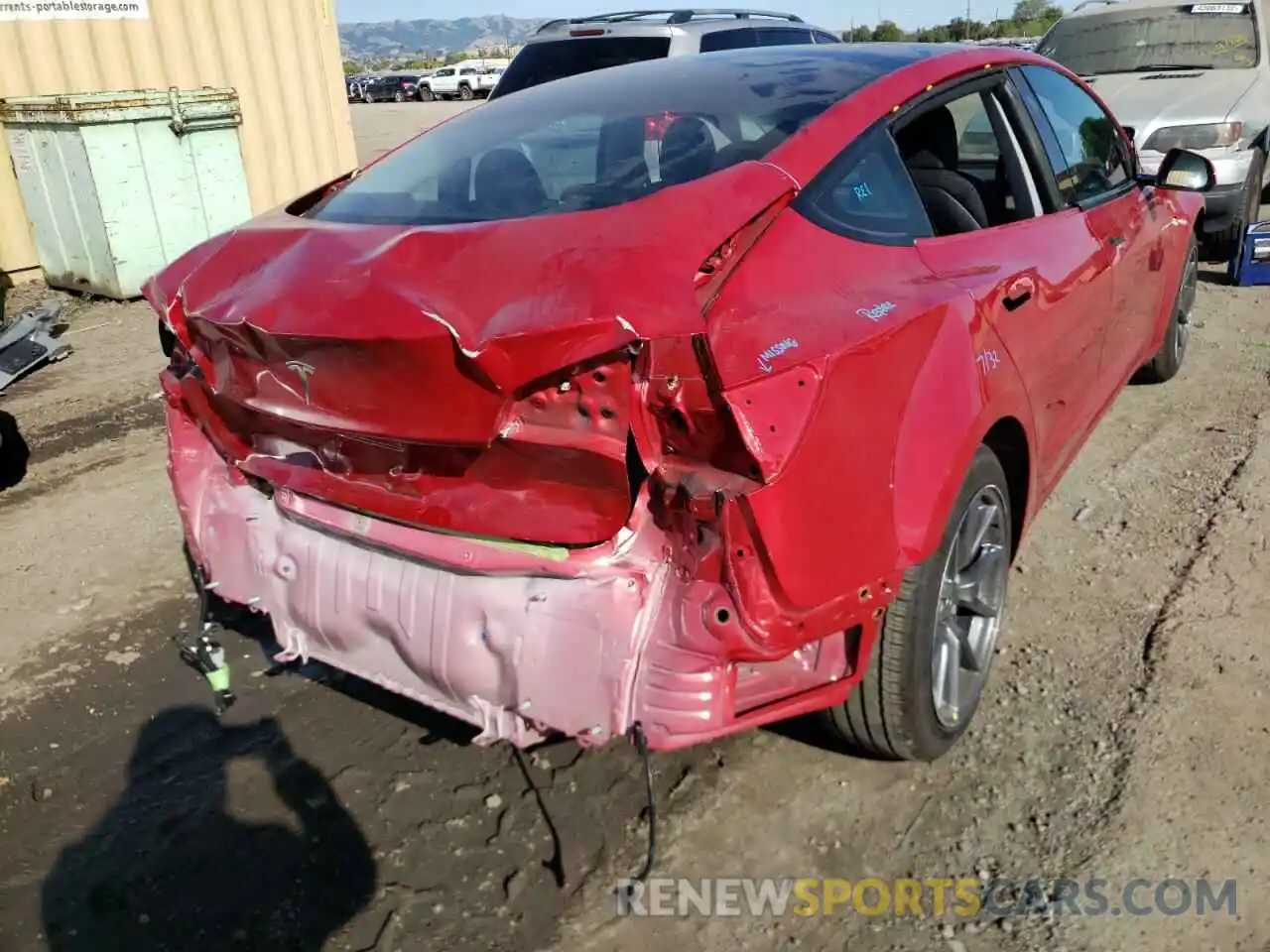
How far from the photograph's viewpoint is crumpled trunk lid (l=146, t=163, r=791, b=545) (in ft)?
6.33

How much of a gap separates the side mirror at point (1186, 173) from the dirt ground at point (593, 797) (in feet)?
4.52

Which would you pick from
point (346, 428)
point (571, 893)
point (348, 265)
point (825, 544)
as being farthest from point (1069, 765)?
point (348, 265)

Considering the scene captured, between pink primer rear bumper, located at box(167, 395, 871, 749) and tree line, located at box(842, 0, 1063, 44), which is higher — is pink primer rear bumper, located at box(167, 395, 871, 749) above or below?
above

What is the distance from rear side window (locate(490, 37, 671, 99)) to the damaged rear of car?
4.80 m

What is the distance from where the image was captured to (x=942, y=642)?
101 inches

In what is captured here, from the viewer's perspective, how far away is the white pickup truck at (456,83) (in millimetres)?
42031

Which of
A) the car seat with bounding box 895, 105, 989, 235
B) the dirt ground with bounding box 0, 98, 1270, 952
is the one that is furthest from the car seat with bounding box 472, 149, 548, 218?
the dirt ground with bounding box 0, 98, 1270, 952

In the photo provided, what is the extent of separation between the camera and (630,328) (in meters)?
1.85

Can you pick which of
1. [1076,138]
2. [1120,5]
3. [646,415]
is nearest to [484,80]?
[1120,5]

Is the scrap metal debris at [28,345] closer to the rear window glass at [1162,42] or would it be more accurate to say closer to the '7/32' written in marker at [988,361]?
the '7/32' written in marker at [988,361]

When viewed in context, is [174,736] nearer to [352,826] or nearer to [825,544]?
[352,826]

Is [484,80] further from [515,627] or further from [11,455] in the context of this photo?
[515,627]

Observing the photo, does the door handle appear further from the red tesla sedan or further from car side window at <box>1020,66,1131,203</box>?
car side window at <box>1020,66,1131,203</box>

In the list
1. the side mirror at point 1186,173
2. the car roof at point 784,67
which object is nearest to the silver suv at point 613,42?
the side mirror at point 1186,173
